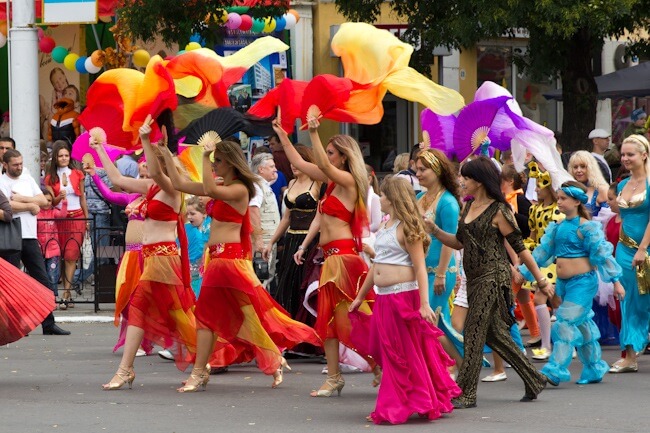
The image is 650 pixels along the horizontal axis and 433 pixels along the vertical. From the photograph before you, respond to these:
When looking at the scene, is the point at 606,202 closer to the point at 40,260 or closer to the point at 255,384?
the point at 255,384

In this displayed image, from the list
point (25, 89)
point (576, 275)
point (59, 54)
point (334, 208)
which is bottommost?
point (576, 275)

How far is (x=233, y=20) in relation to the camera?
72.8ft

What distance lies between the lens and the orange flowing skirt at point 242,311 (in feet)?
35.8

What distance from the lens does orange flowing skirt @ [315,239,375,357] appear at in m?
10.6

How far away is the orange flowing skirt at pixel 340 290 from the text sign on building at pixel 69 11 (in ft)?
27.6

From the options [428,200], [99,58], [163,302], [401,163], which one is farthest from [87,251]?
[428,200]

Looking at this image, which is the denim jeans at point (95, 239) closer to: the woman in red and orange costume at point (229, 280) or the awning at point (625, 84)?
the woman in red and orange costume at point (229, 280)

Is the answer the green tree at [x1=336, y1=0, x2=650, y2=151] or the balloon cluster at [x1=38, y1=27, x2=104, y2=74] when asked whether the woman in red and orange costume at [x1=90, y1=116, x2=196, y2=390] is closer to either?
the green tree at [x1=336, y1=0, x2=650, y2=151]

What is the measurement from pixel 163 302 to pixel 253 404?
1.35 metres

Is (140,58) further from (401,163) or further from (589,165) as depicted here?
(589,165)

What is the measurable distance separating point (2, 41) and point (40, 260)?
25.9 feet

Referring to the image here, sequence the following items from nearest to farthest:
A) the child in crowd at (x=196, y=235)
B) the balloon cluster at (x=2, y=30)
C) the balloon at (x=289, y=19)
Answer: the child in crowd at (x=196, y=235), the balloon cluster at (x=2, y=30), the balloon at (x=289, y=19)

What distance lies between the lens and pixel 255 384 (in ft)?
37.8

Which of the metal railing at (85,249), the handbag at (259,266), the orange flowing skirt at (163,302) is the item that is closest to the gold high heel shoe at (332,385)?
the orange flowing skirt at (163,302)
